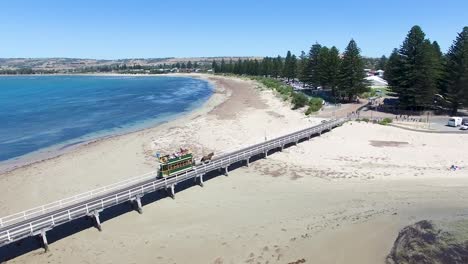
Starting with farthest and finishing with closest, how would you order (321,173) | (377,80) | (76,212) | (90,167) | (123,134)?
(377,80) → (123,134) → (90,167) → (321,173) → (76,212)

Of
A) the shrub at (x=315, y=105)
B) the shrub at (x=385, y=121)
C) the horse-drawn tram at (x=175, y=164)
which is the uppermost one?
the shrub at (x=315, y=105)

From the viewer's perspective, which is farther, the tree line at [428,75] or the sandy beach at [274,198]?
the tree line at [428,75]

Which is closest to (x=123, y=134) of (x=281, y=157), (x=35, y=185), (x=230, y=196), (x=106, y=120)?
(x=106, y=120)

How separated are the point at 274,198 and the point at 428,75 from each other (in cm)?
3678

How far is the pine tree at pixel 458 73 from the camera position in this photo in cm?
4875

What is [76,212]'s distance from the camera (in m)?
20.9

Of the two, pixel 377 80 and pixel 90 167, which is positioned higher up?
pixel 377 80

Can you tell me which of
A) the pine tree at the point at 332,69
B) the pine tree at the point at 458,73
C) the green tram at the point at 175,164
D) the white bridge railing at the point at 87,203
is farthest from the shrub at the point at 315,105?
the green tram at the point at 175,164

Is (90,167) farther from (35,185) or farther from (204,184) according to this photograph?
(204,184)

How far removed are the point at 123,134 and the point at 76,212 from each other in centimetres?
2919

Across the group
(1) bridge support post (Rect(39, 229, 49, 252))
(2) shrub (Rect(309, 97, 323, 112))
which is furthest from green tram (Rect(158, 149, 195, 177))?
(2) shrub (Rect(309, 97, 323, 112))

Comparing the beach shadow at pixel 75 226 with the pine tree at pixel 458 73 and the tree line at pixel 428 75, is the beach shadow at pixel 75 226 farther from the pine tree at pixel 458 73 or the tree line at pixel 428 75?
the pine tree at pixel 458 73

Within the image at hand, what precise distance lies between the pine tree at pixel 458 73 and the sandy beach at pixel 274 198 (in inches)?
586

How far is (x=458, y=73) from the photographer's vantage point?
4931cm
